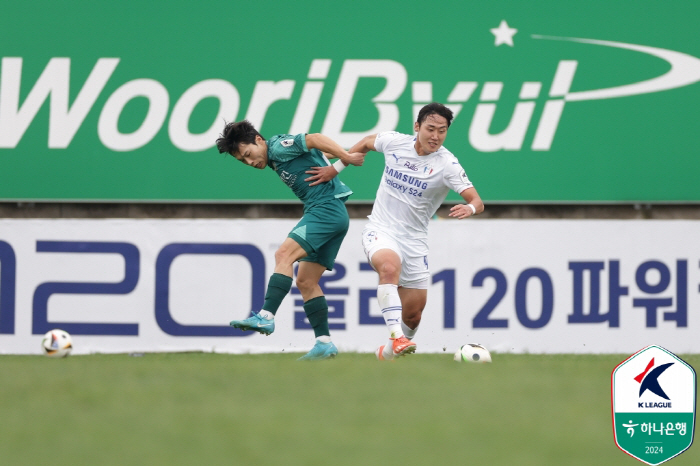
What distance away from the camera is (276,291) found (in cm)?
668

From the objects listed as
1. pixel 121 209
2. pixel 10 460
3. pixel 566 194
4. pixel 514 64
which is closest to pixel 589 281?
pixel 566 194

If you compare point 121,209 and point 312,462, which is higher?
point 121,209

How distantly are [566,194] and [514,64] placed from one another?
149 centimetres

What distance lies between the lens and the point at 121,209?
9914mm

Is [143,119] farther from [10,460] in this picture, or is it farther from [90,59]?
[10,460]

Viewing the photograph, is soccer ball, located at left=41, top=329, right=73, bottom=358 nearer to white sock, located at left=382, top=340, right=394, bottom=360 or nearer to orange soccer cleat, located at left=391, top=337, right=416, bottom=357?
white sock, located at left=382, top=340, right=394, bottom=360

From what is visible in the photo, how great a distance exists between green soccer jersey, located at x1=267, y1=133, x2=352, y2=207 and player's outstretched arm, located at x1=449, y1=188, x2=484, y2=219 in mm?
1075

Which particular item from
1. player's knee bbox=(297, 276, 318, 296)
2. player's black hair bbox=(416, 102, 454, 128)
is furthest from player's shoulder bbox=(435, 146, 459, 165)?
player's knee bbox=(297, 276, 318, 296)

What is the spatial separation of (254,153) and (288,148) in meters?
0.25

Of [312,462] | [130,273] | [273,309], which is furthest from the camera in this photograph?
[130,273]

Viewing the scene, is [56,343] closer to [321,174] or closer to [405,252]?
[321,174]

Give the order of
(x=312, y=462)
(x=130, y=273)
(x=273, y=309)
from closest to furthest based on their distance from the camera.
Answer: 1. (x=312, y=462)
2. (x=273, y=309)
3. (x=130, y=273)

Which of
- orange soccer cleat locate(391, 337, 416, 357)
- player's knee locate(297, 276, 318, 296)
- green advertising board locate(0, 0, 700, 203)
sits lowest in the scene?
orange soccer cleat locate(391, 337, 416, 357)

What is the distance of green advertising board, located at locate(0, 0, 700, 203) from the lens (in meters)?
9.83
